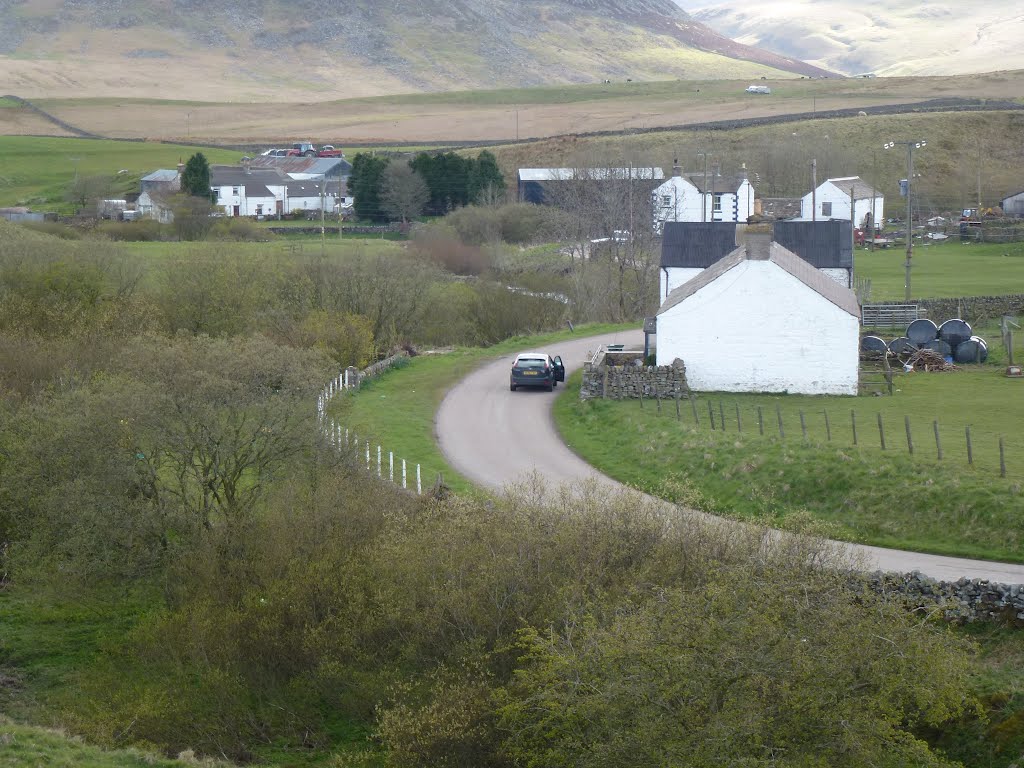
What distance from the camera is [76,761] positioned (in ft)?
54.7

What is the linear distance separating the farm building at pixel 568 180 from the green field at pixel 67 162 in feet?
122

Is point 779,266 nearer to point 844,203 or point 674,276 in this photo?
point 674,276

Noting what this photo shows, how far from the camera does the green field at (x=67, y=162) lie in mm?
111562

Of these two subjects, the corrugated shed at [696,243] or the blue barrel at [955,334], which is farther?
the corrugated shed at [696,243]

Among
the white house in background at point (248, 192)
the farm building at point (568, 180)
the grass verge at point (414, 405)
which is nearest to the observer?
the grass verge at point (414, 405)

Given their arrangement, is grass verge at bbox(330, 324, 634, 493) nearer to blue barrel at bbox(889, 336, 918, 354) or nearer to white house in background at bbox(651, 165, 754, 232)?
blue barrel at bbox(889, 336, 918, 354)

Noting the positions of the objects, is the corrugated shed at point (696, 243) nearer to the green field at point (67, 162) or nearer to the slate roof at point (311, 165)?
the green field at point (67, 162)

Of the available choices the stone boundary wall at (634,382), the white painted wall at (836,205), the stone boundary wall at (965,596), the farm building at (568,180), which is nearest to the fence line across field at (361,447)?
the stone boundary wall at (634,382)

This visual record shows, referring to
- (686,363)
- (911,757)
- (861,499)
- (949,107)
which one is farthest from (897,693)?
(949,107)

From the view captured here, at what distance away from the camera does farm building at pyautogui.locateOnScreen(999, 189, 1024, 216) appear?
89.8m

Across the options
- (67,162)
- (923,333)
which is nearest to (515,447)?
(923,333)

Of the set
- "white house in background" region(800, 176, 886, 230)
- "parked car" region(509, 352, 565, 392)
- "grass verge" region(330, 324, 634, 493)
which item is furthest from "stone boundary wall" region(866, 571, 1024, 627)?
"white house in background" region(800, 176, 886, 230)

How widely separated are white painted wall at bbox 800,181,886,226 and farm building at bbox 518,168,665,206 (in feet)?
37.5

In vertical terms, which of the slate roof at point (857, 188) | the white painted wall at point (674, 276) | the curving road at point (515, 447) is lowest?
the curving road at point (515, 447)
